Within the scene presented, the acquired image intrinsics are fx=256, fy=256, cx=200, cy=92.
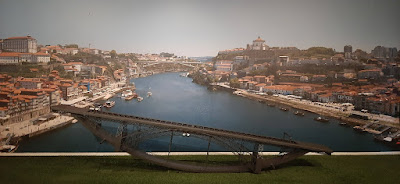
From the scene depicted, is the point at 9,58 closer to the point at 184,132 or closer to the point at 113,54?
the point at 113,54

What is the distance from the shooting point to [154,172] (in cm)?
463

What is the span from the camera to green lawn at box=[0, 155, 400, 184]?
14.4 feet

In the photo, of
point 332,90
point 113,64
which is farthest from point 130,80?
point 332,90

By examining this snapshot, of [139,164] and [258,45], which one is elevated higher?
[258,45]

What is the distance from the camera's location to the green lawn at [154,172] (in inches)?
173

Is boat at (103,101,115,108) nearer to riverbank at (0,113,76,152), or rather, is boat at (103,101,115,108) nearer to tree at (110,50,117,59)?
riverbank at (0,113,76,152)

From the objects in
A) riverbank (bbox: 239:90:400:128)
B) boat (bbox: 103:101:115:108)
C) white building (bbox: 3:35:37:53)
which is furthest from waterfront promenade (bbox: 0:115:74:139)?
riverbank (bbox: 239:90:400:128)

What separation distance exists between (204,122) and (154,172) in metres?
2.56

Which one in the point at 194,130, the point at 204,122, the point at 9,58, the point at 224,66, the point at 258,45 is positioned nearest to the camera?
the point at 194,130

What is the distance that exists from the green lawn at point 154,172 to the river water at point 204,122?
807 mm

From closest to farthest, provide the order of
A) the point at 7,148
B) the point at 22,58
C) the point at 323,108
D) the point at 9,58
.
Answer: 1. the point at 7,148
2. the point at 9,58
3. the point at 22,58
4. the point at 323,108

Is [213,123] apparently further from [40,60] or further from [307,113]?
[40,60]

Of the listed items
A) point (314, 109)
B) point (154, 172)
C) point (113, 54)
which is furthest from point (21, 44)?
point (314, 109)

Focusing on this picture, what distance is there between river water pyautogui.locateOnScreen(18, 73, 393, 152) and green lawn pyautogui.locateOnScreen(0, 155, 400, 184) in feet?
2.65
